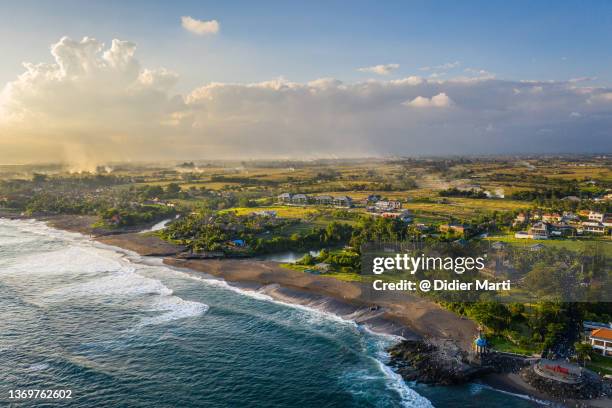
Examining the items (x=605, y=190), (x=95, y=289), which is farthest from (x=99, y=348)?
(x=605, y=190)

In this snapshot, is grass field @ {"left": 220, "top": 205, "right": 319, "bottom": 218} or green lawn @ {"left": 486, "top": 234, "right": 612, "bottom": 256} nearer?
A: green lawn @ {"left": 486, "top": 234, "right": 612, "bottom": 256}

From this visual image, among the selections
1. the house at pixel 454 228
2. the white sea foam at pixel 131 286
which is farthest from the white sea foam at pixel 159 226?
the house at pixel 454 228

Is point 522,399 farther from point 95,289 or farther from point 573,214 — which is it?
point 573,214

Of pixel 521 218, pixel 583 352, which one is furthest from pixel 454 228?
pixel 583 352

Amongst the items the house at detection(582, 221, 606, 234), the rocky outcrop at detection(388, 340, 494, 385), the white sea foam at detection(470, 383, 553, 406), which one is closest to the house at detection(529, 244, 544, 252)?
the house at detection(582, 221, 606, 234)

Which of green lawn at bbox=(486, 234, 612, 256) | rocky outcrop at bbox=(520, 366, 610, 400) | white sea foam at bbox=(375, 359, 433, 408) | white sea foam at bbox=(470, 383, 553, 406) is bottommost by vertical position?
white sea foam at bbox=(470, 383, 553, 406)

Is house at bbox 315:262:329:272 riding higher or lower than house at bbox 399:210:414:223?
lower

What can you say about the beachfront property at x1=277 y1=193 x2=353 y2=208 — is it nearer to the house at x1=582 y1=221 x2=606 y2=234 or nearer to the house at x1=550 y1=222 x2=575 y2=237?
the house at x1=550 y1=222 x2=575 y2=237
